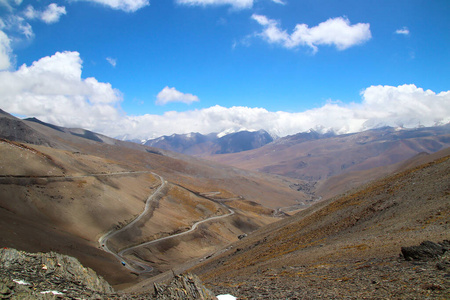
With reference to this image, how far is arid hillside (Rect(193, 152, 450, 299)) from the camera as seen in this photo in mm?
13573

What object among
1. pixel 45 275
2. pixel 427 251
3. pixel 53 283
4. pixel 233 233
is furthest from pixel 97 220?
pixel 427 251

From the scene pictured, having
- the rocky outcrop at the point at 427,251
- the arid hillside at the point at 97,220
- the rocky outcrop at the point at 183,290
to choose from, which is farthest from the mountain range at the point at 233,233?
the rocky outcrop at the point at 183,290

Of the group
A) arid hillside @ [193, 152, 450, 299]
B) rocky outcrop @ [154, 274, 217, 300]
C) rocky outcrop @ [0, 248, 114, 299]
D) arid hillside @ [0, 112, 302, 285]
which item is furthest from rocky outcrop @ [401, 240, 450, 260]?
arid hillside @ [0, 112, 302, 285]

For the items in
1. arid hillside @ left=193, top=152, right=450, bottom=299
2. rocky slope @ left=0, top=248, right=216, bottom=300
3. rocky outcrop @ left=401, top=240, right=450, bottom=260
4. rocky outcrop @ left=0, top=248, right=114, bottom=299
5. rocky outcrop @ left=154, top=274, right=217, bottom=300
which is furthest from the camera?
rocky outcrop @ left=401, top=240, right=450, bottom=260

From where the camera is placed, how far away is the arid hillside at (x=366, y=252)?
1357 centimetres

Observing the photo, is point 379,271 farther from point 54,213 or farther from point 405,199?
point 54,213

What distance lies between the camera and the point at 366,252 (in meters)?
20.1

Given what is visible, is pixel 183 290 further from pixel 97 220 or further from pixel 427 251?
pixel 97 220

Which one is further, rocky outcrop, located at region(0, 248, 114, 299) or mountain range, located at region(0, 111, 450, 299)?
mountain range, located at region(0, 111, 450, 299)

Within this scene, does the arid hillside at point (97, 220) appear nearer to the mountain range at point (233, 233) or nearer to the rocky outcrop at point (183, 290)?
the mountain range at point (233, 233)

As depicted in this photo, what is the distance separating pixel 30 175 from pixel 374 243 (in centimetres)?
7424

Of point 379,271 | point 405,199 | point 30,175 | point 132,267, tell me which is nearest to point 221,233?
point 132,267

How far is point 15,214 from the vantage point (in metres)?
49.0

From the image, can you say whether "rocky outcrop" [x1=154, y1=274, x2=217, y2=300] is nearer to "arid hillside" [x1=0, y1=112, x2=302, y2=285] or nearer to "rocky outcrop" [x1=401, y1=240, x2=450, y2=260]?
"rocky outcrop" [x1=401, y1=240, x2=450, y2=260]
